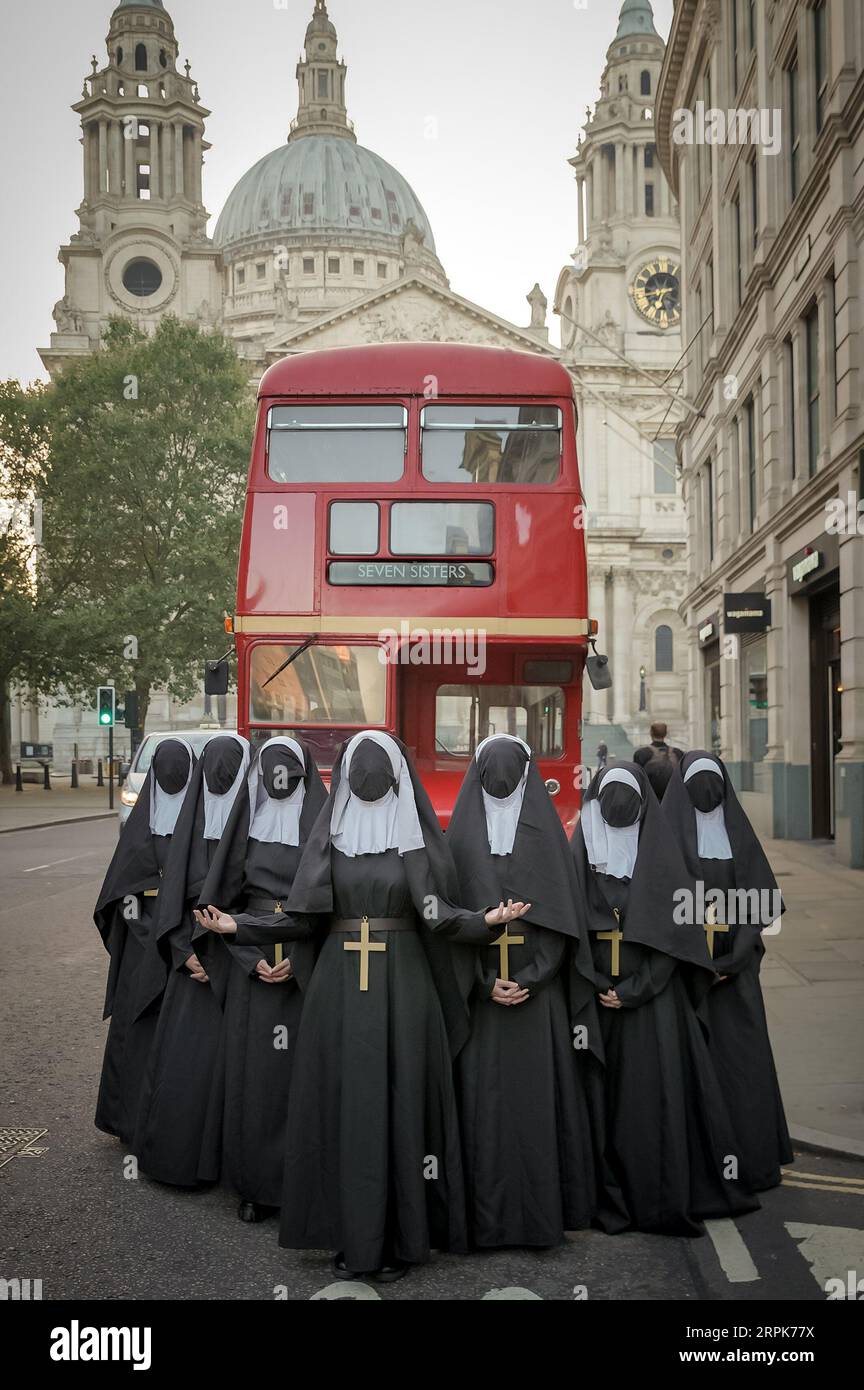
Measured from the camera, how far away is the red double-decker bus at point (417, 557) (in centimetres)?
1041

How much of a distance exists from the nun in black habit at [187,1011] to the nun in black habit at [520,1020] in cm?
110

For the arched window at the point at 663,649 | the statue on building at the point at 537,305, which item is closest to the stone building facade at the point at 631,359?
the arched window at the point at 663,649

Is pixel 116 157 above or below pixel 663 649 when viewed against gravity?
above

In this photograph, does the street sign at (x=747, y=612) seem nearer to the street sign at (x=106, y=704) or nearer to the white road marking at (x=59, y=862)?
the white road marking at (x=59, y=862)

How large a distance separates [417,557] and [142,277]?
214 ft

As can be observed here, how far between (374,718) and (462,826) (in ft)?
17.9

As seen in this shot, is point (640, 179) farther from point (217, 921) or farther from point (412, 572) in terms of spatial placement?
point (217, 921)

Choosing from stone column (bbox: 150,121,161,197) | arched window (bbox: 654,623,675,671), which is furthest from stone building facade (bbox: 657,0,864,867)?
stone column (bbox: 150,121,161,197)

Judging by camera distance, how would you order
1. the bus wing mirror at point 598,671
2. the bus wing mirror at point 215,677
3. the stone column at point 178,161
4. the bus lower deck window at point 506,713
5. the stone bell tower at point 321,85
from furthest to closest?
the stone bell tower at point 321,85, the stone column at point 178,161, the bus wing mirror at point 215,677, the bus lower deck window at point 506,713, the bus wing mirror at point 598,671

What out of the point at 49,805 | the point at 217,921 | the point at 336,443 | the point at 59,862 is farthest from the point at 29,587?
the point at 217,921

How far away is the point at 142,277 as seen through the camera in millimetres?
70438

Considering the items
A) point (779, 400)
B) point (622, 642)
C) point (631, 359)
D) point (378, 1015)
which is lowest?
point (378, 1015)

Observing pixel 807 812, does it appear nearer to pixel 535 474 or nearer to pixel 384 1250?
pixel 535 474
